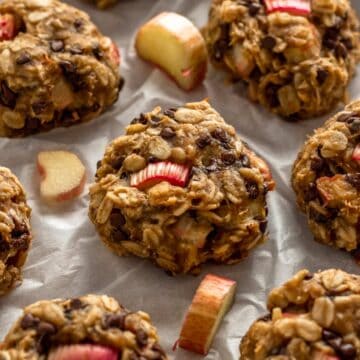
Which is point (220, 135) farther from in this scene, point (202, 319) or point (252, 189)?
point (202, 319)

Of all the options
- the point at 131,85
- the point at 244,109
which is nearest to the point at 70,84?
the point at 131,85

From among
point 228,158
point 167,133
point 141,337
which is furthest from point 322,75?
point 141,337

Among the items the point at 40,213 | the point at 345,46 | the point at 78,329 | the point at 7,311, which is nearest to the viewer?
the point at 78,329

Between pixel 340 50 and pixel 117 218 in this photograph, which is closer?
pixel 117 218

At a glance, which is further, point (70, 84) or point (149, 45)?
point (149, 45)

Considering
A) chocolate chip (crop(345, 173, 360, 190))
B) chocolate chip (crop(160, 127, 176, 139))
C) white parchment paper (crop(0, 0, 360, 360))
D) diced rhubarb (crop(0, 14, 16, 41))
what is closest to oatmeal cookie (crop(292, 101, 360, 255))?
chocolate chip (crop(345, 173, 360, 190))

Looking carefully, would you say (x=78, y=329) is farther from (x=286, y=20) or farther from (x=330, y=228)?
(x=286, y=20)

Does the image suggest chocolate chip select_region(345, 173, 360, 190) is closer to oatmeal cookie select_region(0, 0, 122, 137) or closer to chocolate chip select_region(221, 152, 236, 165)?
chocolate chip select_region(221, 152, 236, 165)

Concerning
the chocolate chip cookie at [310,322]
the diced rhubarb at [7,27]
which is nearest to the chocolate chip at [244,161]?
the chocolate chip cookie at [310,322]
